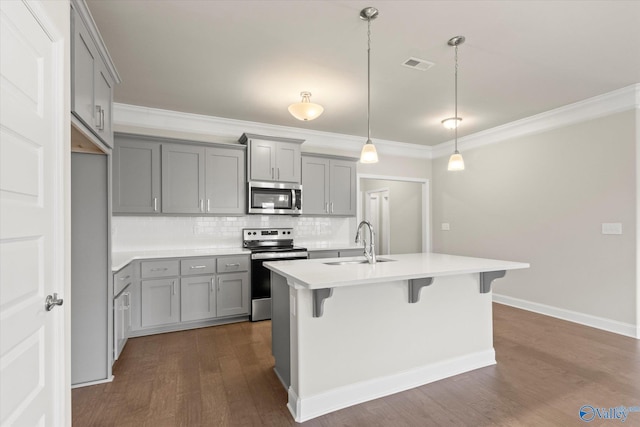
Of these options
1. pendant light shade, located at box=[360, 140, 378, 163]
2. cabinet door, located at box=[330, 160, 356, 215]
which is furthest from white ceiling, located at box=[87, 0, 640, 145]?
cabinet door, located at box=[330, 160, 356, 215]

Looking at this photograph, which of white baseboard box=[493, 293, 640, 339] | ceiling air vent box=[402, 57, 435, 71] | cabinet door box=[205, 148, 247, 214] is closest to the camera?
ceiling air vent box=[402, 57, 435, 71]

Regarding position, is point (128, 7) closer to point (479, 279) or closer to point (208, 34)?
point (208, 34)

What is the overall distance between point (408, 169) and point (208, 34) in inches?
164

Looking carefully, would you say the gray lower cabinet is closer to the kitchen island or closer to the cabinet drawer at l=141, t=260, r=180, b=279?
the cabinet drawer at l=141, t=260, r=180, b=279

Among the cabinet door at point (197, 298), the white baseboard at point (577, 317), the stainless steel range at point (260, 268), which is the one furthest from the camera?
the stainless steel range at point (260, 268)

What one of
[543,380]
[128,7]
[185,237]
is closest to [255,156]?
[185,237]

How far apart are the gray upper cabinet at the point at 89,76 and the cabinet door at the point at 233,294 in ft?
6.38

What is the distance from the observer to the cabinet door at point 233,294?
3.75 metres

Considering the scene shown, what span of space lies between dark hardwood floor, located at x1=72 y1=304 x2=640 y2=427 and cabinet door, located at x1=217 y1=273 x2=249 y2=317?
1.70 feet

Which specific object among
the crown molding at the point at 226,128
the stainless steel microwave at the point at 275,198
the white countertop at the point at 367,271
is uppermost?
the crown molding at the point at 226,128

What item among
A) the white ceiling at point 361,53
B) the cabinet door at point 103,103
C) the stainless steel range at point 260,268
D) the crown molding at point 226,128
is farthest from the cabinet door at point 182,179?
the cabinet door at point 103,103

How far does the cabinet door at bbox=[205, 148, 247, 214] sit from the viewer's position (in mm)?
4027

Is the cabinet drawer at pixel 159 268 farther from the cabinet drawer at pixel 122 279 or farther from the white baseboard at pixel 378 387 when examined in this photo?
the white baseboard at pixel 378 387

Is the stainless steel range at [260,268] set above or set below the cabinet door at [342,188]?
below
